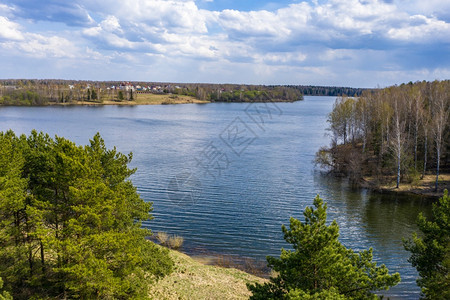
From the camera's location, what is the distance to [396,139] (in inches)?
1661

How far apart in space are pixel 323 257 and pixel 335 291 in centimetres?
125

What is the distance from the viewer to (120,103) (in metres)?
161

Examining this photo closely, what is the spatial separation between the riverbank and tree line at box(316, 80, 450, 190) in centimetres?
60

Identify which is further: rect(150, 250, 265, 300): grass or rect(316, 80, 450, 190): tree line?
rect(316, 80, 450, 190): tree line

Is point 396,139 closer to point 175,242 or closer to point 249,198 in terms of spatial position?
point 249,198

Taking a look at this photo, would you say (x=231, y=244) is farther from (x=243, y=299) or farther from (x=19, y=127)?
(x=19, y=127)

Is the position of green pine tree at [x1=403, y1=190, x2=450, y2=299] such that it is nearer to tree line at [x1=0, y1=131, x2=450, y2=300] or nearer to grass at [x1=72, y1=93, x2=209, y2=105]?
tree line at [x1=0, y1=131, x2=450, y2=300]

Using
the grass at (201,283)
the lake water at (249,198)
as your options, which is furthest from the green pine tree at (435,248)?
the grass at (201,283)

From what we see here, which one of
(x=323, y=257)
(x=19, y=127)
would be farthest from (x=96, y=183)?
(x=19, y=127)

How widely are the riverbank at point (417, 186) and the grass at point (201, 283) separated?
26.7m

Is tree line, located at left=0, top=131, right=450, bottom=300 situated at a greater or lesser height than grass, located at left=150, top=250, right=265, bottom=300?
greater

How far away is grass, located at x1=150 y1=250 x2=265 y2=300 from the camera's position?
18375 millimetres

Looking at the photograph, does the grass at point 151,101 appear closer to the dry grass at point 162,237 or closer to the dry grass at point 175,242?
the dry grass at point 162,237

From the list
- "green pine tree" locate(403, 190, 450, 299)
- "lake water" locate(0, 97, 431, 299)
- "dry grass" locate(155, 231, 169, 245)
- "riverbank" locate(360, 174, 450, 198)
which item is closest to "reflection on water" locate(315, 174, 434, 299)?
"lake water" locate(0, 97, 431, 299)
